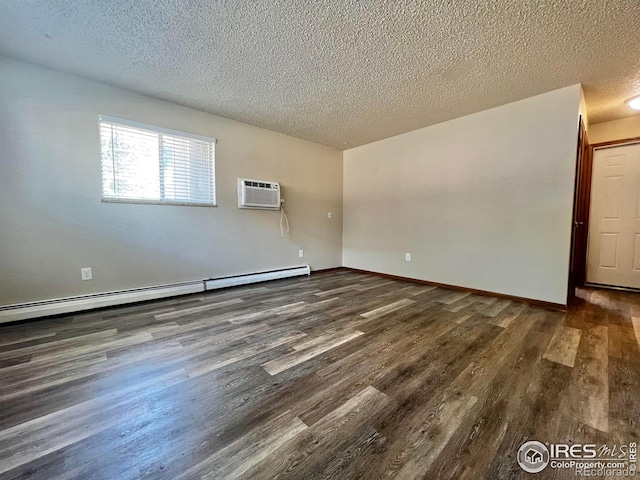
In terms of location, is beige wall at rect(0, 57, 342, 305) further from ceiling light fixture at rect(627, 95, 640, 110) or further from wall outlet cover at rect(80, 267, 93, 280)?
ceiling light fixture at rect(627, 95, 640, 110)

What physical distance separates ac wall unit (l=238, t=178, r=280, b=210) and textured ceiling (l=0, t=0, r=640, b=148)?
39.4 inches

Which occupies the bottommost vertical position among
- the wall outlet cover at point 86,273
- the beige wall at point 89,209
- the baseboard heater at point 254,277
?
the baseboard heater at point 254,277

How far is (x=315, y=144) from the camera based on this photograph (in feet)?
14.3

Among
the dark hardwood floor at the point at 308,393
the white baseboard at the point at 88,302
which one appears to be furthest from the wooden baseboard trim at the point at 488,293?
the white baseboard at the point at 88,302

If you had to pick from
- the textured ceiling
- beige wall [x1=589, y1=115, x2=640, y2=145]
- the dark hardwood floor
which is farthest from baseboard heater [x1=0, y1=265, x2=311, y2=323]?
beige wall [x1=589, y1=115, x2=640, y2=145]

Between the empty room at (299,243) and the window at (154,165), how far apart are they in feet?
0.07

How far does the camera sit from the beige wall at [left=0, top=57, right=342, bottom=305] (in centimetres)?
218

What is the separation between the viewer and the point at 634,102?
2.77m

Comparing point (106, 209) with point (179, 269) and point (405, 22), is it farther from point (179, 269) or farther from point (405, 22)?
point (405, 22)

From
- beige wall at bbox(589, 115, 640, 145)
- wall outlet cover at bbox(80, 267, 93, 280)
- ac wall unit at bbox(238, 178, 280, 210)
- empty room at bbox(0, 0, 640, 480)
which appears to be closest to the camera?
empty room at bbox(0, 0, 640, 480)

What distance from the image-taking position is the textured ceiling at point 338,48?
1609 millimetres

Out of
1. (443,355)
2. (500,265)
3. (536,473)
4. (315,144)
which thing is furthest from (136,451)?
(315,144)

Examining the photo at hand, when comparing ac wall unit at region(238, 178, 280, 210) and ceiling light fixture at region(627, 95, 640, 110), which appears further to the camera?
ac wall unit at region(238, 178, 280, 210)

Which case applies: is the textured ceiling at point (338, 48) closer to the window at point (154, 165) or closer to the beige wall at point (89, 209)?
the beige wall at point (89, 209)
